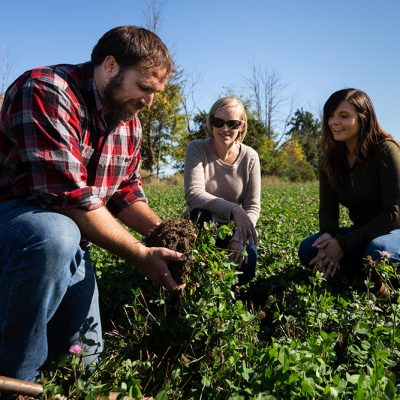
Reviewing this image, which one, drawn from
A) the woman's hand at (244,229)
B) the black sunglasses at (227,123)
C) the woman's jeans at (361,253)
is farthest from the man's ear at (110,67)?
the woman's jeans at (361,253)

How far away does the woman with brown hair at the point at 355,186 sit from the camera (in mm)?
3492

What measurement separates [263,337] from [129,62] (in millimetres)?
1732

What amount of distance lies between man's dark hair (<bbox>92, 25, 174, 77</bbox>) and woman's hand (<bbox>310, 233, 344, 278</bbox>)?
5.71 feet

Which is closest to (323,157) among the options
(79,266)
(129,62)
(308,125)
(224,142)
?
(224,142)

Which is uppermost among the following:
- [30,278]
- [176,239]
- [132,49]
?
[132,49]

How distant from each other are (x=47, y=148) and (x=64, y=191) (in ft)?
0.71

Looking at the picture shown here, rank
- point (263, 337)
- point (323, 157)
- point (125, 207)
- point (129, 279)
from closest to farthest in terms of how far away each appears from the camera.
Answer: point (263, 337)
point (125, 207)
point (129, 279)
point (323, 157)

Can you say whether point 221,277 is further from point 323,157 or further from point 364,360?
point 323,157

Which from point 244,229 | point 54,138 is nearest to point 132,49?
point 54,138

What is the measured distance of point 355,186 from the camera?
3.72m

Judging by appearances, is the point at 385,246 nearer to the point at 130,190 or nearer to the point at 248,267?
the point at 248,267

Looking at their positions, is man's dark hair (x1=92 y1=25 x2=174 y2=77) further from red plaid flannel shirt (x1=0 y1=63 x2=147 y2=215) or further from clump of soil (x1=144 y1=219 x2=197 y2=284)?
clump of soil (x1=144 y1=219 x2=197 y2=284)

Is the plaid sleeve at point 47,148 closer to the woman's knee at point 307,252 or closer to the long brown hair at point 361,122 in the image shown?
the woman's knee at point 307,252

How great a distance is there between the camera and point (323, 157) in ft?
12.9
